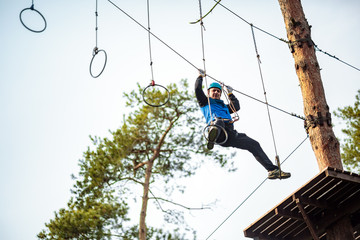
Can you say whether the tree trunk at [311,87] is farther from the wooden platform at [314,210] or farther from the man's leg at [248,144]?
the man's leg at [248,144]

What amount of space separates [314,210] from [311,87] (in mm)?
1701

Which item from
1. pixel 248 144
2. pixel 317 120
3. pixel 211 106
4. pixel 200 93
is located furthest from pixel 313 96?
pixel 200 93

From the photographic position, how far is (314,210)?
635 centimetres

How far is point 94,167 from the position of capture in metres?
14.1

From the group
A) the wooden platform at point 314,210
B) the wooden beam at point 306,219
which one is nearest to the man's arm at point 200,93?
the wooden platform at point 314,210

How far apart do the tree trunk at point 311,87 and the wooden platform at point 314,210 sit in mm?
366

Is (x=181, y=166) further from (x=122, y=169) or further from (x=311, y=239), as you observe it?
(x=311, y=239)

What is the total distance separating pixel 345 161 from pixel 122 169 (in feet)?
23.0

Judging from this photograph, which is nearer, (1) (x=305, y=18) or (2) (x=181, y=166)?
(1) (x=305, y=18)

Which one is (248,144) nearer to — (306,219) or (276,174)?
(276,174)

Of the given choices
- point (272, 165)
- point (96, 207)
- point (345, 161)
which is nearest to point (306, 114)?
point (272, 165)

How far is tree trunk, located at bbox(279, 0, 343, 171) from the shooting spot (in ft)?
20.6

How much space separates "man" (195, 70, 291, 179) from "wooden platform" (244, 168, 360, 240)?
1.78 feet

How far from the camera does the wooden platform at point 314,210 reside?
5.79 meters
